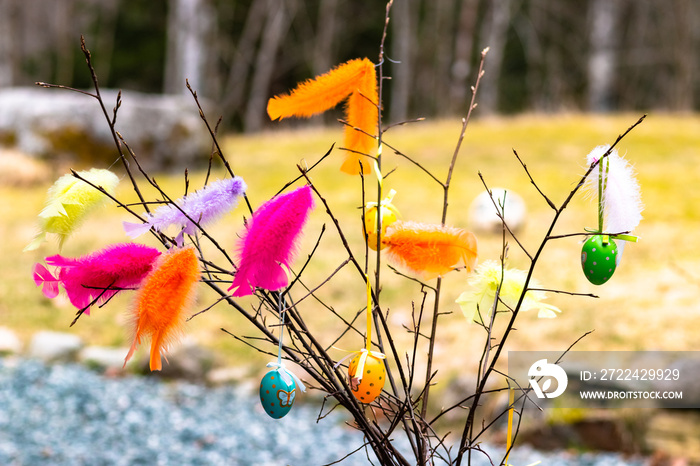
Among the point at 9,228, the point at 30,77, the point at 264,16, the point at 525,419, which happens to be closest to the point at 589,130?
the point at 525,419

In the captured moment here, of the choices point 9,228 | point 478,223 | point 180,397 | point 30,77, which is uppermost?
point 30,77

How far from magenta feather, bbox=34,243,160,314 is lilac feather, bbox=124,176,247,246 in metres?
0.03

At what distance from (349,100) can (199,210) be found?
0.27 meters

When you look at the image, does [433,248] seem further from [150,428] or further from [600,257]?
[150,428]

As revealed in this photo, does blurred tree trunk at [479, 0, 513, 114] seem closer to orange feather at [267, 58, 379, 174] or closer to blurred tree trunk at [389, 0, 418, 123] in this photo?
blurred tree trunk at [389, 0, 418, 123]

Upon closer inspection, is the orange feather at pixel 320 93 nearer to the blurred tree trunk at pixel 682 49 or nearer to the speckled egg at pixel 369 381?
the speckled egg at pixel 369 381

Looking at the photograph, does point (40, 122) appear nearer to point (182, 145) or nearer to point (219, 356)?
point (182, 145)

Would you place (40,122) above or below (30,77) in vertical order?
below

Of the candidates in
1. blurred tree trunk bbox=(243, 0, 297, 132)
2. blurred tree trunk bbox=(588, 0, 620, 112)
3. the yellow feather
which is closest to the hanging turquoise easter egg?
the yellow feather

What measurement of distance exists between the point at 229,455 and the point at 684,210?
4416mm

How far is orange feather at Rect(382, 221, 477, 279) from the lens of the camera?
92 centimetres

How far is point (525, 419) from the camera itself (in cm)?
302

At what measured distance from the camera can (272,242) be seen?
812 mm

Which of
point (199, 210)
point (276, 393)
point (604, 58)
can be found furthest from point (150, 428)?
point (604, 58)
